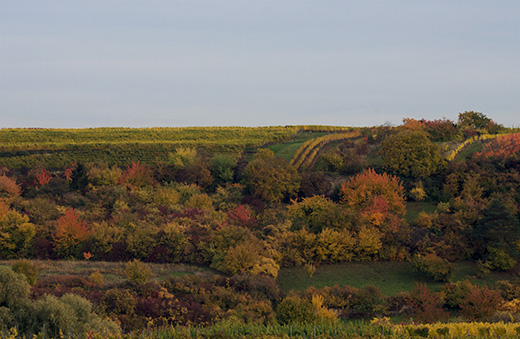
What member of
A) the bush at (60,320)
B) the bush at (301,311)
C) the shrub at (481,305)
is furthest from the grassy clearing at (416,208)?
the bush at (60,320)

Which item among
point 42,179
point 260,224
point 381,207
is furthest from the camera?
point 42,179

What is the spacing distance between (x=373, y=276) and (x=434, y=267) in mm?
2914

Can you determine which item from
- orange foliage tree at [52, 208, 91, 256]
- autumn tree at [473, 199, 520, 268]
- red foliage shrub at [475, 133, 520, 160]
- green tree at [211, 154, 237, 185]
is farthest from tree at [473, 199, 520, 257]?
orange foliage tree at [52, 208, 91, 256]

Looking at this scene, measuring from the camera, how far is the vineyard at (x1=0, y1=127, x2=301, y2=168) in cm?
5091

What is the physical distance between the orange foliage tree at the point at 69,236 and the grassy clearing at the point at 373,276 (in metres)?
10.2

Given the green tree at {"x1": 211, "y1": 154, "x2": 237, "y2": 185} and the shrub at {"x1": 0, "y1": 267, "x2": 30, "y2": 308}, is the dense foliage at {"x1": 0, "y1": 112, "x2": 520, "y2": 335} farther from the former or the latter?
the green tree at {"x1": 211, "y1": 154, "x2": 237, "y2": 185}

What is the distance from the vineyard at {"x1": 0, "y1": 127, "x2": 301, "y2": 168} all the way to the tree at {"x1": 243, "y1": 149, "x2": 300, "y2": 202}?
1289 cm

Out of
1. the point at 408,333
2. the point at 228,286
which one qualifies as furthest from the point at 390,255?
the point at 408,333

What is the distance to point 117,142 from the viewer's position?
187 feet

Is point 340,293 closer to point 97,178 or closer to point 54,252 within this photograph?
point 54,252

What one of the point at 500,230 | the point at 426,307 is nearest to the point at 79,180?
the point at 426,307

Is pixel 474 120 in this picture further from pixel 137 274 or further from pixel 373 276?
pixel 137 274

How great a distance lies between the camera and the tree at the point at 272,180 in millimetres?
38438

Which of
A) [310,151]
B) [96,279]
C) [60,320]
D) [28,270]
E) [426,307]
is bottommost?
[426,307]
